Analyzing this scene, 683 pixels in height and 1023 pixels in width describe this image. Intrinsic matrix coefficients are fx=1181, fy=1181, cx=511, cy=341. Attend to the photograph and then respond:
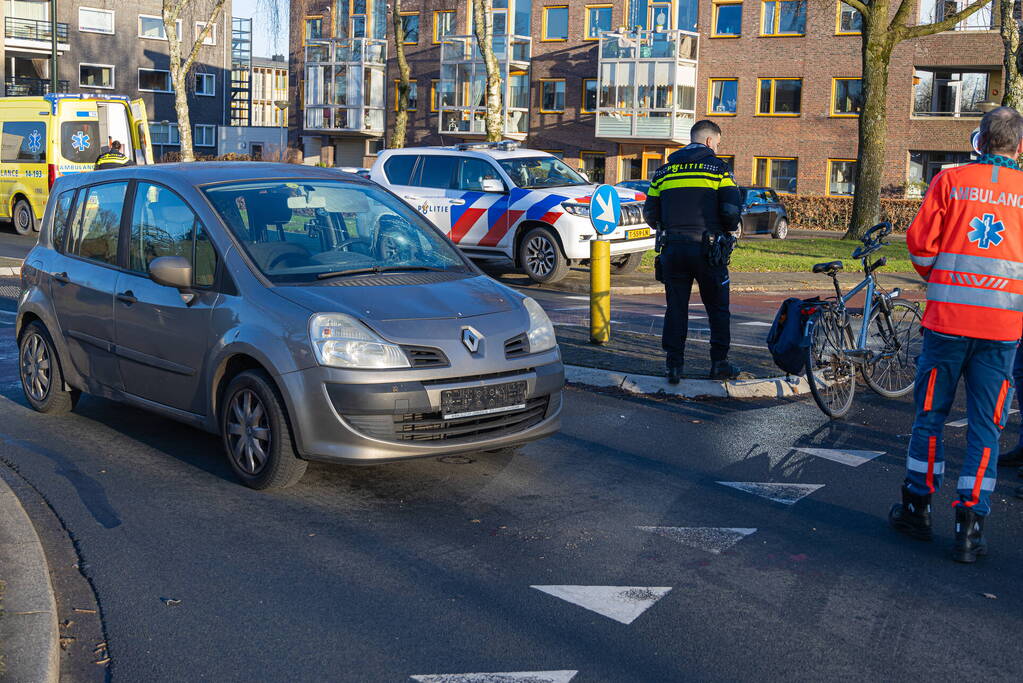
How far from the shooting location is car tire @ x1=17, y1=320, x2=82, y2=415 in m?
7.57

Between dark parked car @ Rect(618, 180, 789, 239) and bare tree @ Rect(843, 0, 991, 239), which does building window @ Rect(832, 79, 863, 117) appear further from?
bare tree @ Rect(843, 0, 991, 239)

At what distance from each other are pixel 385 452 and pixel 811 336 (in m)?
3.44

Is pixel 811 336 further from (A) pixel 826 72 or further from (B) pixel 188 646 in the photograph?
(A) pixel 826 72

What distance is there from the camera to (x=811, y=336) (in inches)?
311

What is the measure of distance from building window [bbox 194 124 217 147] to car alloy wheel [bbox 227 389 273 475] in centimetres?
7026

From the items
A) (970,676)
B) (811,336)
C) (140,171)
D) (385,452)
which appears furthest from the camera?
(811,336)

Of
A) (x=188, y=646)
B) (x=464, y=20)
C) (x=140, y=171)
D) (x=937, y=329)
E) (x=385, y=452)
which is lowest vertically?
(x=188, y=646)

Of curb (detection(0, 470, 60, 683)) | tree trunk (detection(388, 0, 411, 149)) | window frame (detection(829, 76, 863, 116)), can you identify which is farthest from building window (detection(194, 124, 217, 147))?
curb (detection(0, 470, 60, 683))

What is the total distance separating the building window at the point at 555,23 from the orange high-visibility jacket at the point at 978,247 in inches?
1897

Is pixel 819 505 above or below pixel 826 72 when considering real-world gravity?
below

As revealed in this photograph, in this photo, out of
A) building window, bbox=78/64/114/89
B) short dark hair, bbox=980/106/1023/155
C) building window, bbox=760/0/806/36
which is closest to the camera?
short dark hair, bbox=980/106/1023/155

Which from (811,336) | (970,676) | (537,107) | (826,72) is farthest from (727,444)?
(537,107)

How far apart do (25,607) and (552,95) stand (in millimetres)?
49645

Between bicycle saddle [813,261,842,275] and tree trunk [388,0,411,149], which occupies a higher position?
tree trunk [388,0,411,149]
